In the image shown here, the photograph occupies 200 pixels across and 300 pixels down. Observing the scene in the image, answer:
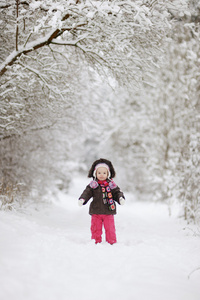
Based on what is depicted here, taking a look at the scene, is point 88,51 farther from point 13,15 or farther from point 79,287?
point 79,287

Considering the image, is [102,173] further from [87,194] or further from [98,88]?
[98,88]

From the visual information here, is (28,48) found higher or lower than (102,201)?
higher

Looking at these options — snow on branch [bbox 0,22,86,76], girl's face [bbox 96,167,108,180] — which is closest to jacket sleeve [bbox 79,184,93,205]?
girl's face [bbox 96,167,108,180]

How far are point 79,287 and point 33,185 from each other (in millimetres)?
7606

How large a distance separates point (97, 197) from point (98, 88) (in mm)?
6008

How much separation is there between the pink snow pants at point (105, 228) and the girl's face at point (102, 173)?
0.61 metres

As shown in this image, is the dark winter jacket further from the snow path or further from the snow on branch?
the snow on branch

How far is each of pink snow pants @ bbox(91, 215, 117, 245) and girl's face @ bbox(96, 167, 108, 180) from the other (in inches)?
24.0

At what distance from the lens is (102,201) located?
436 cm

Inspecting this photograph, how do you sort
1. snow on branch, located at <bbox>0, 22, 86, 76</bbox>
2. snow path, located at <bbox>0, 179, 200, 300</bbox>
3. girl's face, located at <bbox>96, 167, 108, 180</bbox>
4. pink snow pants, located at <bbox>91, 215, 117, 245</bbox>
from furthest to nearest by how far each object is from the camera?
snow on branch, located at <bbox>0, 22, 86, 76</bbox> < girl's face, located at <bbox>96, 167, 108, 180</bbox> < pink snow pants, located at <bbox>91, 215, 117, 245</bbox> < snow path, located at <bbox>0, 179, 200, 300</bbox>

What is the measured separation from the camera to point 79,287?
8.41ft

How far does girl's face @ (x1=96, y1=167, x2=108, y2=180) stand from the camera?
4.50 metres

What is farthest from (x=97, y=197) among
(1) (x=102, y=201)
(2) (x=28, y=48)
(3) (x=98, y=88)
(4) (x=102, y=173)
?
(3) (x=98, y=88)

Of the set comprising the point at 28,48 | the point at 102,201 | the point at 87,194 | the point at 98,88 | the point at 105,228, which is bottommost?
the point at 105,228
